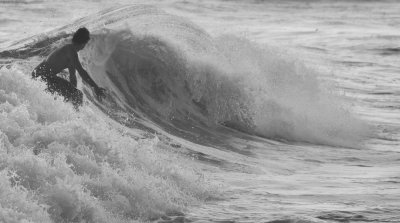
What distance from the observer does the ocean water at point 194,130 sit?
924 centimetres

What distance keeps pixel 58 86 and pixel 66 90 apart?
0.13 metres

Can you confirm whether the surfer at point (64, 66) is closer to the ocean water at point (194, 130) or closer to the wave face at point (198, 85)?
the ocean water at point (194, 130)

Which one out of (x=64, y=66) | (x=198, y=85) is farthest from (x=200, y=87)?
(x=64, y=66)

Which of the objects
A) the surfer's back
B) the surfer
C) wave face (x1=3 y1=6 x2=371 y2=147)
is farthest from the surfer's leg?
wave face (x1=3 y1=6 x2=371 y2=147)

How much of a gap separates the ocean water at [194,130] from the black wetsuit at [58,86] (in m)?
0.28

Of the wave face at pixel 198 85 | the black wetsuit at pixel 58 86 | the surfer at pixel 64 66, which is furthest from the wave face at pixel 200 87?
the black wetsuit at pixel 58 86

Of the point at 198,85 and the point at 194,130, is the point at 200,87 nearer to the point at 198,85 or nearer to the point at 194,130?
the point at 198,85

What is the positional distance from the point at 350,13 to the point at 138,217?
33.4 meters

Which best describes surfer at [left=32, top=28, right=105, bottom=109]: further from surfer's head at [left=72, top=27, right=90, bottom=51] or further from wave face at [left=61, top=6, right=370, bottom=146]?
wave face at [left=61, top=6, right=370, bottom=146]

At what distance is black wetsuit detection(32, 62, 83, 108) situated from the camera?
11.5 meters

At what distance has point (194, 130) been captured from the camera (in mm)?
15414

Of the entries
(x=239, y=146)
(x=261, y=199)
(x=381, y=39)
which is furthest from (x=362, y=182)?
(x=381, y=39)

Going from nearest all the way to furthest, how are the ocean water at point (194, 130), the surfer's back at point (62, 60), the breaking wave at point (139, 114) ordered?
1. the breaking wave at point (139, 114)
2. the ocean water at point (194, 130)
3. the surfer's back at point (62, 60)

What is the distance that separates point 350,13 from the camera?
41562 mm
